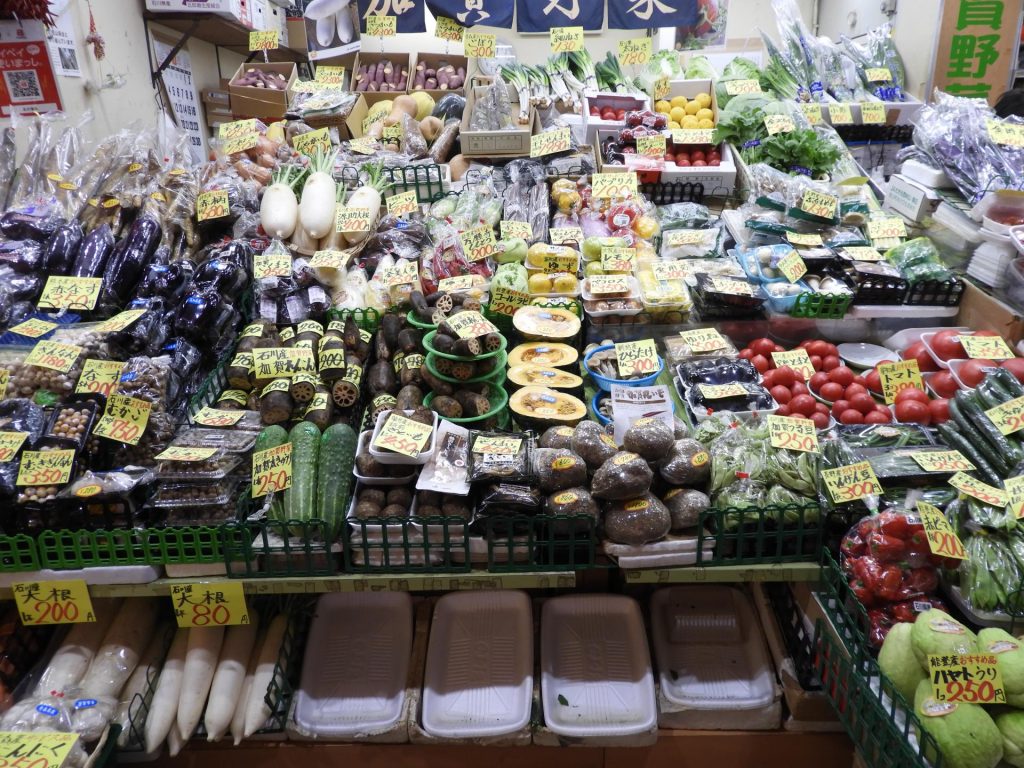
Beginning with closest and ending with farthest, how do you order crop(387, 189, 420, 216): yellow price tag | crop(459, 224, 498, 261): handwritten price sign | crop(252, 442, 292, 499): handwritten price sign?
crop(252, 442, 292, 499): handwritten price sign
crop(459, 224, 498, 261): handwritten price sign
crop(387, 189, 420, 216): yellow price tag

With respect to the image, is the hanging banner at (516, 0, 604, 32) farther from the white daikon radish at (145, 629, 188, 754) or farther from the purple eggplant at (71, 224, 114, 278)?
the white daikon radish at (145, 629, 188, 754)

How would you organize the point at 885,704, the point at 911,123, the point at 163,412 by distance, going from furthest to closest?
1. the point at 911,123
2. the point at 163,412
3. the point at 885,704

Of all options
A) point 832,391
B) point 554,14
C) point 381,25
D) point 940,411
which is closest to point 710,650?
point 832,391

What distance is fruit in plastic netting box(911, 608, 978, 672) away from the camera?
139cm

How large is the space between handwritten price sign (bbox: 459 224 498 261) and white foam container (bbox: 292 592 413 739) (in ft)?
4.75

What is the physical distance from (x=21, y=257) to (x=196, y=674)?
1682 mm

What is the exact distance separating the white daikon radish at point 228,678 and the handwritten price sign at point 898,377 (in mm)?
2284

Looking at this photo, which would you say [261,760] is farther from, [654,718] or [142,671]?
[654,718]

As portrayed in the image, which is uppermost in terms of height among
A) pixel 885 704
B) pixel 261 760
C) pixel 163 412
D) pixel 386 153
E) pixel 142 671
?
pixel 386 153

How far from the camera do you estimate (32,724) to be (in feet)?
5.73

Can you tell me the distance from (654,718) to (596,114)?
3441 millimetres

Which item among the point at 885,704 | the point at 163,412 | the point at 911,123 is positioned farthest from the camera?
the point at 911,123

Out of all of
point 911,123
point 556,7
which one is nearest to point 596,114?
point 556,7

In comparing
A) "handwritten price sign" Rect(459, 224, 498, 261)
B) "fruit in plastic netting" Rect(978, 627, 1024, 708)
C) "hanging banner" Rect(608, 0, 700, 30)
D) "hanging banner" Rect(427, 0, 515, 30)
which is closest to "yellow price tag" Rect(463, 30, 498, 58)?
"hanging banner" Rect(427, 0, 515, 30)
